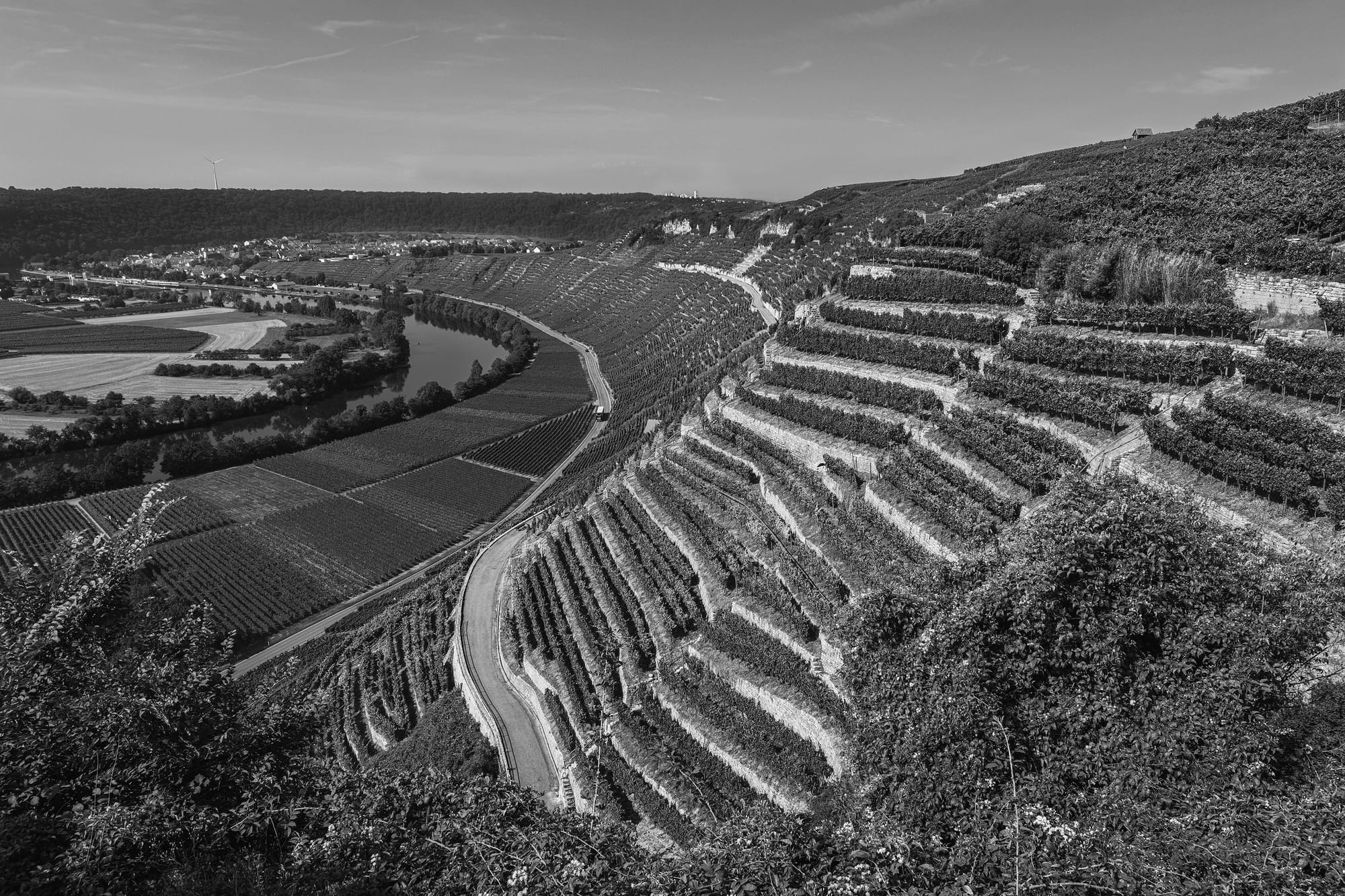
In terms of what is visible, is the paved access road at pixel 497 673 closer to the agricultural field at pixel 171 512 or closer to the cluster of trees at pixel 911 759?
the cluster of trees at pixel 911 759

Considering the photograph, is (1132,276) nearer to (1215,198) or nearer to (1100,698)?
(1215,198)

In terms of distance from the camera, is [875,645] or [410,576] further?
[410,576]

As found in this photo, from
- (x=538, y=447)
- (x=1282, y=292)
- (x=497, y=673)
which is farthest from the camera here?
(x=538, y=447)

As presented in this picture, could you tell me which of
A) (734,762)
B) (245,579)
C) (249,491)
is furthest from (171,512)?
(734,762)

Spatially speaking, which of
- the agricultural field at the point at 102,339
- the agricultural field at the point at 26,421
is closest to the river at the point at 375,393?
the agricultural field at the point at 26,421

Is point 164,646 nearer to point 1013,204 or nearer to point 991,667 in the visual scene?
point 991,667

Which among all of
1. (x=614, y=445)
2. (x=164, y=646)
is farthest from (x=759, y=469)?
(x=614, y=445)
